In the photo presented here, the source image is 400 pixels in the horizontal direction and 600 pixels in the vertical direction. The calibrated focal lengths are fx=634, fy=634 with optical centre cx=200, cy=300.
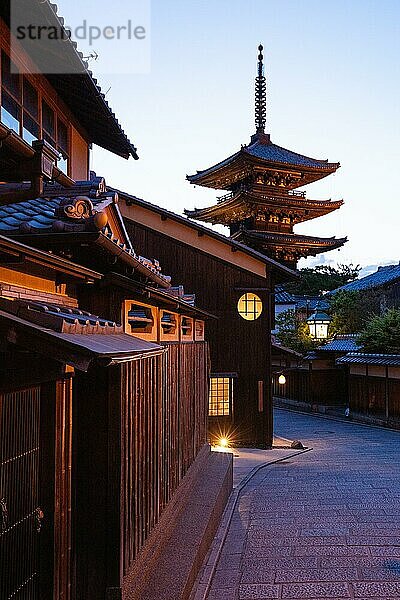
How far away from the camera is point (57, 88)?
968cm

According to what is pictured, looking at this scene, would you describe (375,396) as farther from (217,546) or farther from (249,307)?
(217,546)

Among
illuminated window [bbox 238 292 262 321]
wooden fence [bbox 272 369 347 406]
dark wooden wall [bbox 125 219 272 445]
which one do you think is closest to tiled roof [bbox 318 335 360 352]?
wooden fence [bbox 272 369 347 406]

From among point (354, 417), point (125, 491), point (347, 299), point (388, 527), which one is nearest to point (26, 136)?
point (125, 491)

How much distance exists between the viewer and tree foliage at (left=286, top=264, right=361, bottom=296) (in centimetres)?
5628

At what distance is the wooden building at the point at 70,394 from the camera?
4.32 meters

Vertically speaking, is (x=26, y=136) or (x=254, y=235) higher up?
(x=254, y=235)

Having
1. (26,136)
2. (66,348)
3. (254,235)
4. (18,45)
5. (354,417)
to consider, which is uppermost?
(254,235)

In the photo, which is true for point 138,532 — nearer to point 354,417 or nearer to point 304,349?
point 354,417

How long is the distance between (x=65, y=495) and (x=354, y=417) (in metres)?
24.0

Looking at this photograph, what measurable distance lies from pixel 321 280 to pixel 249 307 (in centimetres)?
3827

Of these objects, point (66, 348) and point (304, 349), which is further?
point (304, 349)

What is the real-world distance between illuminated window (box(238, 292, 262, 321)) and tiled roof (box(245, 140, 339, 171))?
13.4 metres

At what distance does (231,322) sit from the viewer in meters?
20.2

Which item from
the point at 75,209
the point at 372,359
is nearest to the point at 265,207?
the point at 372,359
